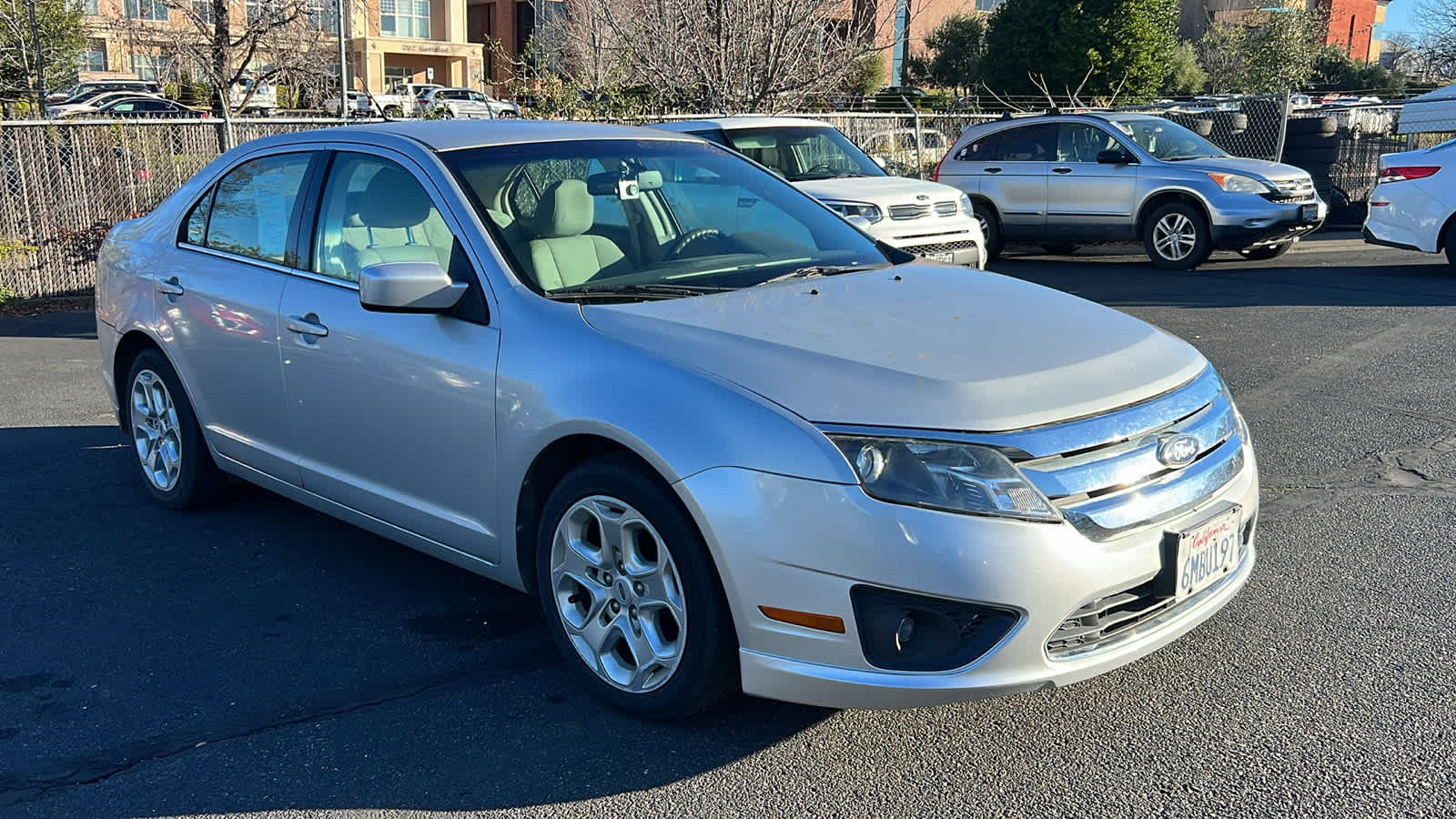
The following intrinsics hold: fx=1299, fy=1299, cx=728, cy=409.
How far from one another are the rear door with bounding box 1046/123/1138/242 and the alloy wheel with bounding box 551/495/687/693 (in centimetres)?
1145

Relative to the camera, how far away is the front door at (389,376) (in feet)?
13.2

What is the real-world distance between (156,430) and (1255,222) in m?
11.0

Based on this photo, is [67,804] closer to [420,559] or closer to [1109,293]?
[420,559]

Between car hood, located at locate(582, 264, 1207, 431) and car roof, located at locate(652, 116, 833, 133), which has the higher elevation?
car roof, located at locate(652, 116, 833, 133)

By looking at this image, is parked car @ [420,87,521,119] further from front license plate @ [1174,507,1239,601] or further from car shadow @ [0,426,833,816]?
front license plate @ [1174,507,1239,601]

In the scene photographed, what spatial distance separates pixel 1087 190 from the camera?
1413 centimetres

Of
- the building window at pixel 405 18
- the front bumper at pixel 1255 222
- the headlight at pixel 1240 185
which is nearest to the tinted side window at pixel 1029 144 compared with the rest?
the headlight at pixel 1240 185

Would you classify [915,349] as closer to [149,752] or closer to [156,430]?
[149,752]

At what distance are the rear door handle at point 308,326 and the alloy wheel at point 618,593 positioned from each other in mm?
1347

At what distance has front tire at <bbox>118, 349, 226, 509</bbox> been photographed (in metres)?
5.50

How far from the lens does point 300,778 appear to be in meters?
3.38

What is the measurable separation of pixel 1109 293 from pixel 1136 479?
8977 mm

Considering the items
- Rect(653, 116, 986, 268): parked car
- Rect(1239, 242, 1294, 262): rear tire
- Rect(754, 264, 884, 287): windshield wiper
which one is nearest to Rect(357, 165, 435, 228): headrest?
Rect(754, 264, 884, 287): windshield wiper

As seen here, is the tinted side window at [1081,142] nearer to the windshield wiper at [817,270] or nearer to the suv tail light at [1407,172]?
the suv tail light at [1407,172]
